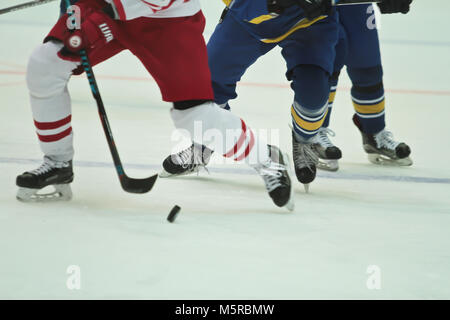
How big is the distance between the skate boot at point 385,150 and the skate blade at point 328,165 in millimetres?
260

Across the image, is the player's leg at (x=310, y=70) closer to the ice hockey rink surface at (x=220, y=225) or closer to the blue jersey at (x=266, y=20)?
the blue jersey at (x=266, y=20)

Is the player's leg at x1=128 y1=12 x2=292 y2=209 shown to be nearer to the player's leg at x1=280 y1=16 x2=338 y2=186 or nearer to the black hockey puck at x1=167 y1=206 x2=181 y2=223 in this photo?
the black hockey puck at x1=167 y1=206 x2=181 y2=223

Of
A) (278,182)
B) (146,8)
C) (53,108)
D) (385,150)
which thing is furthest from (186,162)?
(385,150)

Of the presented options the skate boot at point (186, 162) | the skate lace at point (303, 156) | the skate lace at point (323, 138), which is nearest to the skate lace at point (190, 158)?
the skate boot at point (186, 162)

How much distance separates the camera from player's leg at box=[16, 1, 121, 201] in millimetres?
2035

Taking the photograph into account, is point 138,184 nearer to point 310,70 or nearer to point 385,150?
point 310,70

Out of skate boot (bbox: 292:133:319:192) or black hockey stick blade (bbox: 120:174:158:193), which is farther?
skate boot (bbox: 292:133:319:192)

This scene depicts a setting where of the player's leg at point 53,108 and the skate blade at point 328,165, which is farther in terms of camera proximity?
the skate blade at point 328,165

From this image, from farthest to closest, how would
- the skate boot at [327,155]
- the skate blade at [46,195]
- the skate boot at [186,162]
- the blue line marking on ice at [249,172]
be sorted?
the skate boot at [327,155] < the blue line marking on ice at [249,172] < the skate boot at [186,162] < the skate blade at [46,195]

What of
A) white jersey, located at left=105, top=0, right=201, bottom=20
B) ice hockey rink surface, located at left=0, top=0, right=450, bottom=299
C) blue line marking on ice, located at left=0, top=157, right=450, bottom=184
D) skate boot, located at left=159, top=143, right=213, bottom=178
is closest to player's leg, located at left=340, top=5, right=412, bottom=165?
ice hockey rink surface, located at left=0, top=0, right=450, bottom=299

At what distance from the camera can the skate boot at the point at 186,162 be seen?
2650 mm

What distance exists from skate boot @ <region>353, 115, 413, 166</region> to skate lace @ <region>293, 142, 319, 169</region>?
1.76 feet

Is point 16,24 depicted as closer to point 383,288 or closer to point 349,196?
point 349,196
